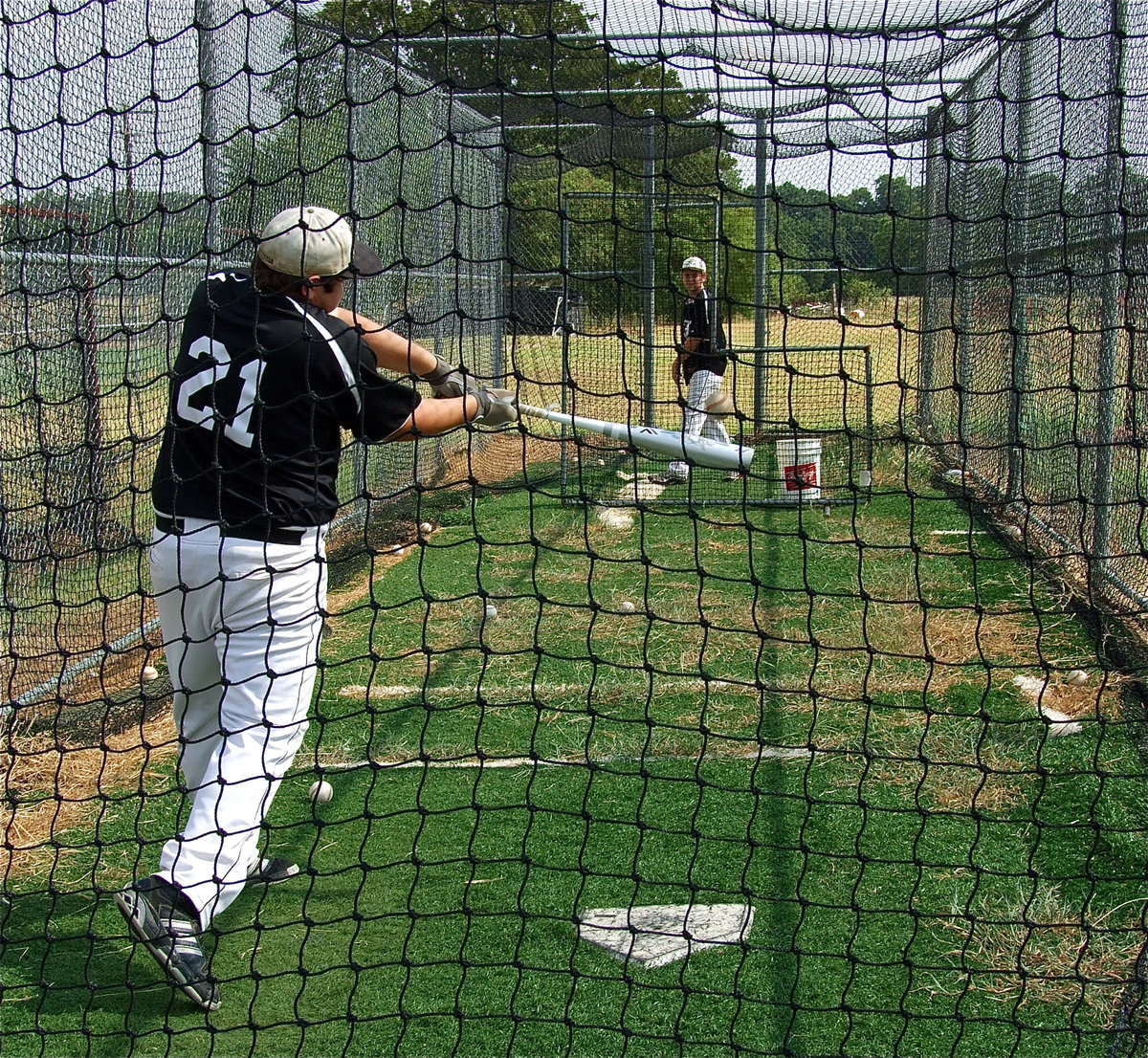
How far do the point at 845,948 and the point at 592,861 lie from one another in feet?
2.54

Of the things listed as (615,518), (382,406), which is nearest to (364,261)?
(382,406)

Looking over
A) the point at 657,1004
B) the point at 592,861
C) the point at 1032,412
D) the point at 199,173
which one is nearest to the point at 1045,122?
the point at 1032,412

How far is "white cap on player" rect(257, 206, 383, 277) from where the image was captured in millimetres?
2803

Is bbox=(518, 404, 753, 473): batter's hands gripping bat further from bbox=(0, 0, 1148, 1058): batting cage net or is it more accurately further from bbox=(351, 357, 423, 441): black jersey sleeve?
bbox=(351, 357, 423, 441): black jersey sleeve

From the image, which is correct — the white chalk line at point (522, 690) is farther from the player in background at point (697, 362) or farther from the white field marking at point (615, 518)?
the player in background at point (697, 362)

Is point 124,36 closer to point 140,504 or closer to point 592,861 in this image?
point 140,504

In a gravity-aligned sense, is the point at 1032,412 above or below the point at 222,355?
below

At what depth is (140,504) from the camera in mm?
5281

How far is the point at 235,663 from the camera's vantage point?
2.90m

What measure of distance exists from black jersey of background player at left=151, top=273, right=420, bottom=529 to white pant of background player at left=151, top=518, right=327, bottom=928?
3.9 inches

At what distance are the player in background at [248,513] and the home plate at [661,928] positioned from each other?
91cm

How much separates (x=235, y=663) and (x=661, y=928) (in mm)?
1276

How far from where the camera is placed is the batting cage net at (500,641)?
107 inches

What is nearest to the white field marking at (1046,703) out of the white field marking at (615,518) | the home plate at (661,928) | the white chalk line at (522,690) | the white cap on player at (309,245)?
the white chalk line at (522,690)
